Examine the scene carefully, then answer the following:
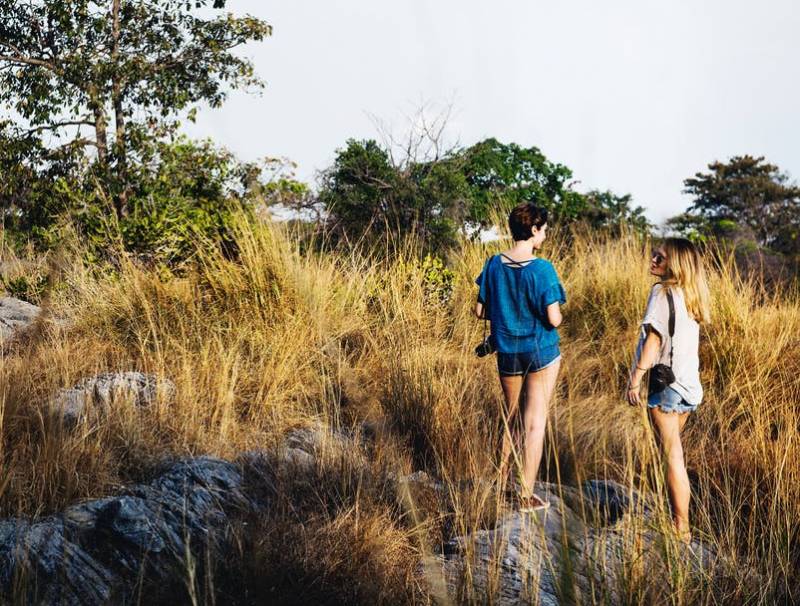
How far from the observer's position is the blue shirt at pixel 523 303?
4.53 metres

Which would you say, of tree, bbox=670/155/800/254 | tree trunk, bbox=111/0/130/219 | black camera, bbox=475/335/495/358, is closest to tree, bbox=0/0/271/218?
tree trunk, bbox=111/0/130/219

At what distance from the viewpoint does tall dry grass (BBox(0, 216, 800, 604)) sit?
11.4 feet

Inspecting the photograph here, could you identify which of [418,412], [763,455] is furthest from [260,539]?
[763,455]

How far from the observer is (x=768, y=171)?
3191cm

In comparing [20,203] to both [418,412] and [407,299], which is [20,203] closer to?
[407,299]

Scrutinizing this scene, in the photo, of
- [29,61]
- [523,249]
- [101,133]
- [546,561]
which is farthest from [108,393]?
[29,61]

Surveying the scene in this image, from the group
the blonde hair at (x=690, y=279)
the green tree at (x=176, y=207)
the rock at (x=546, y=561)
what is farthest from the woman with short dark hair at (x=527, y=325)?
the green tree at (x=176, y=207)

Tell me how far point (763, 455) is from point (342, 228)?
7136mm

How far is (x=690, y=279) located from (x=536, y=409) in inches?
43.6

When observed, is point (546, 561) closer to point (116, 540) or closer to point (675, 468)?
point (675, 468)

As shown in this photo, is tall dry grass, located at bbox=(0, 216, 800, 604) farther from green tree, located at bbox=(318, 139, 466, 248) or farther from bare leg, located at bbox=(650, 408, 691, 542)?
green tree, located at bbox=(318, 139, 466, 248)

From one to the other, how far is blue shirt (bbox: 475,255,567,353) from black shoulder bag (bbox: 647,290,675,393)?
1.94 feet

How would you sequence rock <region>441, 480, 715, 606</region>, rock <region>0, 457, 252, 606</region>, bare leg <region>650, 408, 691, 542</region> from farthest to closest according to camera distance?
bare leg <region>650, 408, 691, 542</region>, rock <region>0, 457, 252, 606</region>, rock <region>441, 480, 715, 606</region>

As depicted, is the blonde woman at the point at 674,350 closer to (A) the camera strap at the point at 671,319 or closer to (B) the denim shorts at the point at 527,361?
(A) the camera strap at the point at 671,319
